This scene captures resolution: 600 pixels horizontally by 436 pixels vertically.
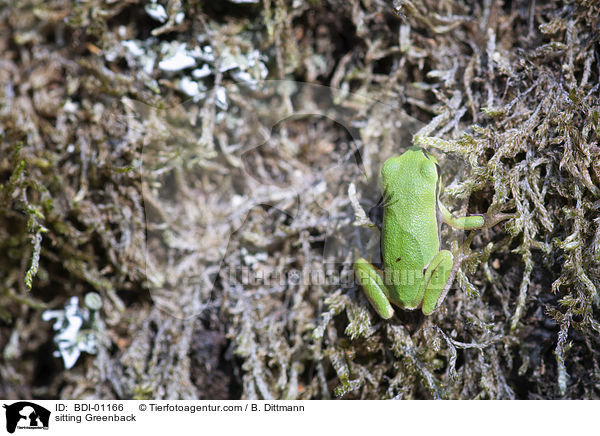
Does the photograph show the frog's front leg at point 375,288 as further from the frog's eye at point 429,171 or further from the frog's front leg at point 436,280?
the frog's eye at point 429,171

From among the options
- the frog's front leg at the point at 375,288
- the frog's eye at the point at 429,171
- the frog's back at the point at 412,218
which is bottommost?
the frog's front leg at the point at 375,288

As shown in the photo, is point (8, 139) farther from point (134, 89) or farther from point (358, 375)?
point (358, 375)

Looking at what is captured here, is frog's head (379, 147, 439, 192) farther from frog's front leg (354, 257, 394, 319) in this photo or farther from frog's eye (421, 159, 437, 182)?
frog's front leg (354, 257, 394, 319)
